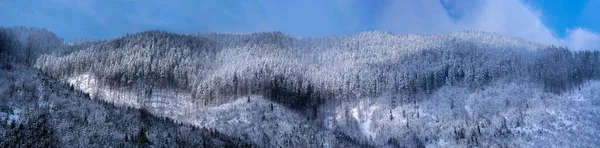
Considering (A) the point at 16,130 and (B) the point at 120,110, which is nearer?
(A) the point at 16,130

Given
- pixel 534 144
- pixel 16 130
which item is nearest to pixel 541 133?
pixel 534 144

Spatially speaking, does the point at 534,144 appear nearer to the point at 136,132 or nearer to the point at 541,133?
the point at 541,133

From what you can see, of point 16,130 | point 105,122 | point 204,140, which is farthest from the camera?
point 204,140

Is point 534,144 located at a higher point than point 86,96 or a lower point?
lower

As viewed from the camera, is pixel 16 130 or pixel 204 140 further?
pixel 204 140

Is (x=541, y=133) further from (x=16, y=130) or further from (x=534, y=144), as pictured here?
(x=16, y=130)

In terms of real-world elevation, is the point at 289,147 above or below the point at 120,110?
below

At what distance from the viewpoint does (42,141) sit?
376 feet

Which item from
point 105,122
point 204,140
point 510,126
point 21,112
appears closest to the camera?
point 21,112

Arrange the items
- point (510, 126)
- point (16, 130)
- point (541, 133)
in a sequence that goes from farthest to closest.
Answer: point (510, 126) < point (541, 133) < point (16, 130)

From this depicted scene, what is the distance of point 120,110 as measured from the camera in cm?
16150

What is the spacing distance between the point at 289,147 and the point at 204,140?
29.8 m

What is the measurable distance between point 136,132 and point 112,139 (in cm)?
1143

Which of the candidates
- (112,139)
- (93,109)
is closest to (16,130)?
(112,139)
